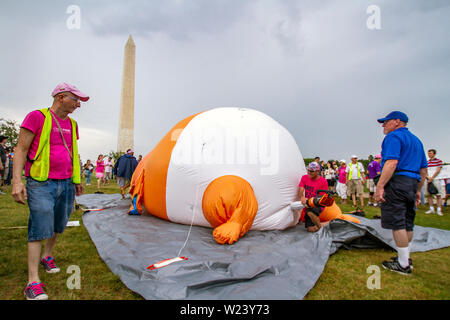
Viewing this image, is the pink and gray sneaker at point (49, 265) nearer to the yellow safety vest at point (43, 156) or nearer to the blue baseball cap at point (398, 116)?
the yellow safety vest at point (43, 156)

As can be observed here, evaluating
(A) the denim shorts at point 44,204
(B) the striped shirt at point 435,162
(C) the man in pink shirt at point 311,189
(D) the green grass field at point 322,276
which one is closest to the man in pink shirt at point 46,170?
(A) the denim shorts at point 44,204

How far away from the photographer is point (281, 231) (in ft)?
14.1

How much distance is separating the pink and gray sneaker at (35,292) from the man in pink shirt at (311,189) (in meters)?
3.56

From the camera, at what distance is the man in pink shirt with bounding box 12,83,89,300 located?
2.28 meters

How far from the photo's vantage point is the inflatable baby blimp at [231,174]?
154 inches

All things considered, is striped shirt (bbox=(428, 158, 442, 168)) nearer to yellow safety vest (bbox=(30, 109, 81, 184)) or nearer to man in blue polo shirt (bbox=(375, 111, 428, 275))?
man in blue polo shirt (bbox=(375, 111, 428, 275))

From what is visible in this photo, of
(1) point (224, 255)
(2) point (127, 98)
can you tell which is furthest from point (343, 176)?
(2) point (127, 98)

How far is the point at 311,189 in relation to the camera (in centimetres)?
432

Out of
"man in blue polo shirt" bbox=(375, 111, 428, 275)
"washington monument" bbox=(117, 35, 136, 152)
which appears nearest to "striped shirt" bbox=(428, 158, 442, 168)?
"man in blue polo shirt" bbox=(375, 111, 428, 275)

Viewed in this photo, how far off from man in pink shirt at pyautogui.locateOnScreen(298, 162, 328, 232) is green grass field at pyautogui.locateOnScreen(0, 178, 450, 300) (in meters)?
0.67

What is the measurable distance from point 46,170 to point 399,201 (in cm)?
383
